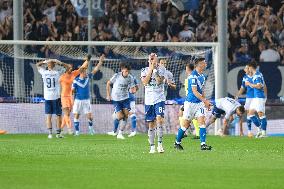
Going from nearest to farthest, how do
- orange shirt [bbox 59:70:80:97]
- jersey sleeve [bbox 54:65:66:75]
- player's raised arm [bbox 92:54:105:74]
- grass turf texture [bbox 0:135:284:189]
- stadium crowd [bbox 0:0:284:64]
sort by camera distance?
grass turf texture [bbox 0:135:284:189], player's raised arm [bbox 92:54:105:74], orange shirt [bbox 59:70:80:97], jersey sleeve [bbox 54:65:66:75], stadium crowd [bbox 0:0:284:64]

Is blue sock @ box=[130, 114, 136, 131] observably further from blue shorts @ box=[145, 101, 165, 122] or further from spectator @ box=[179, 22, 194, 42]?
blue shorts @ box=[145, 101, 165, 122]

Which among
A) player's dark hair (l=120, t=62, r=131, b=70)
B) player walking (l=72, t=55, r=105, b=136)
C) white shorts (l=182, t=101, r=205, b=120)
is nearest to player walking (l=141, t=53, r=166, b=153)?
white shorts (l=182, t=101, r=205, b=120)

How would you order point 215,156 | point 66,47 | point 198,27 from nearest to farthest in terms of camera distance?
point 215,156, point 66,47, point 198,27

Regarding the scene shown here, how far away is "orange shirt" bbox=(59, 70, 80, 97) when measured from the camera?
113 ft

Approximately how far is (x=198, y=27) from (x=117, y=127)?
24.1 ft

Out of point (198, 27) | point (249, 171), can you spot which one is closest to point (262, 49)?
point (198, 27)

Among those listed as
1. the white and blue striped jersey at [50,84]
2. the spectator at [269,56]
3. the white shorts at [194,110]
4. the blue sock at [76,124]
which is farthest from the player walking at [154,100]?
the spectator at [269,56]

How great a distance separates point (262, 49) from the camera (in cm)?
3688

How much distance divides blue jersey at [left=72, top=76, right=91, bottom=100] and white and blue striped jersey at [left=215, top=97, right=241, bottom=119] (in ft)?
14.5

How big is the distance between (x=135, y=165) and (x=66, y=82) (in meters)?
15.2

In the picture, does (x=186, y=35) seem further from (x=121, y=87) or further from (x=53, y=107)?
(x=53, y=107)

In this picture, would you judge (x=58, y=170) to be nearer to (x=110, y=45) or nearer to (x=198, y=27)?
(x=110, y=45)

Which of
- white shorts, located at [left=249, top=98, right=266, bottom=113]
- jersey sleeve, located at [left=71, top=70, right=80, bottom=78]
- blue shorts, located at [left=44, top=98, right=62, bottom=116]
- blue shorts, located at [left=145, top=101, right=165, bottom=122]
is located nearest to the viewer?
blue shorts, located at [left=145, top=101, right=165, bottom=122]

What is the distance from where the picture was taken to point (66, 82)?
1363 inches
